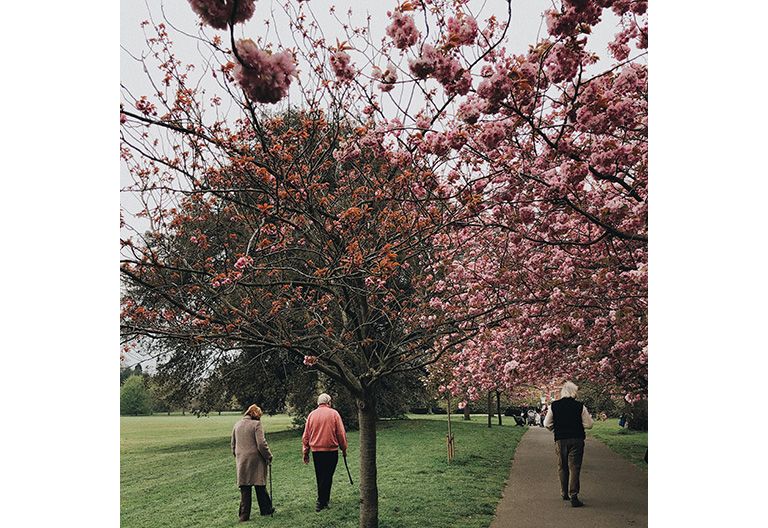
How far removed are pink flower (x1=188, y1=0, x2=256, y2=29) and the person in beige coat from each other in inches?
108

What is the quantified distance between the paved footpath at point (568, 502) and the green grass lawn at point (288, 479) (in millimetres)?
96

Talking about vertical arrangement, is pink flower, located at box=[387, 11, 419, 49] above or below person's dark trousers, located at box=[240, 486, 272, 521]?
above

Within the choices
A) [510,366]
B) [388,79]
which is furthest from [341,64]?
[510,366]

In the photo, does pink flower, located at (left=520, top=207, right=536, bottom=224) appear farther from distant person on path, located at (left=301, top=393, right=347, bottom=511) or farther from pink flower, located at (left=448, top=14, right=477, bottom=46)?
distant person on path, located at (left=301, top=393, right=347, bottom=511)

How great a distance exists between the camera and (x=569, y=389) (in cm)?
331

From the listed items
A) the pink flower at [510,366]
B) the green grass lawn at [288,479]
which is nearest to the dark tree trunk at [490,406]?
the green grass lawn at [288,479]

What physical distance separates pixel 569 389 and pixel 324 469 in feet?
4.90

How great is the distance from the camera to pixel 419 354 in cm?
328

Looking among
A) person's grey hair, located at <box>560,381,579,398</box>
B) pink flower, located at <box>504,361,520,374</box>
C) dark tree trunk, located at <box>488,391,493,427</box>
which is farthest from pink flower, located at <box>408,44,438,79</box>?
dark tree trunk, located at <box>488,391,493,427</box>

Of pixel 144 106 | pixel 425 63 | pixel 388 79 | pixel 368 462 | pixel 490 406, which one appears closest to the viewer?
pixel 425 63

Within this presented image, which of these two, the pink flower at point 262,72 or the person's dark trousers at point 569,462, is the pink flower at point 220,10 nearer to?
the pink flower at point 262,72

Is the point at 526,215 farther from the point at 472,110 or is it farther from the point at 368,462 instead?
the point at 368,462

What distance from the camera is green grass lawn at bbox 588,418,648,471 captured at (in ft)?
9.46

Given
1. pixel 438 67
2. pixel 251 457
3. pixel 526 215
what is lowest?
pixel 251 457
